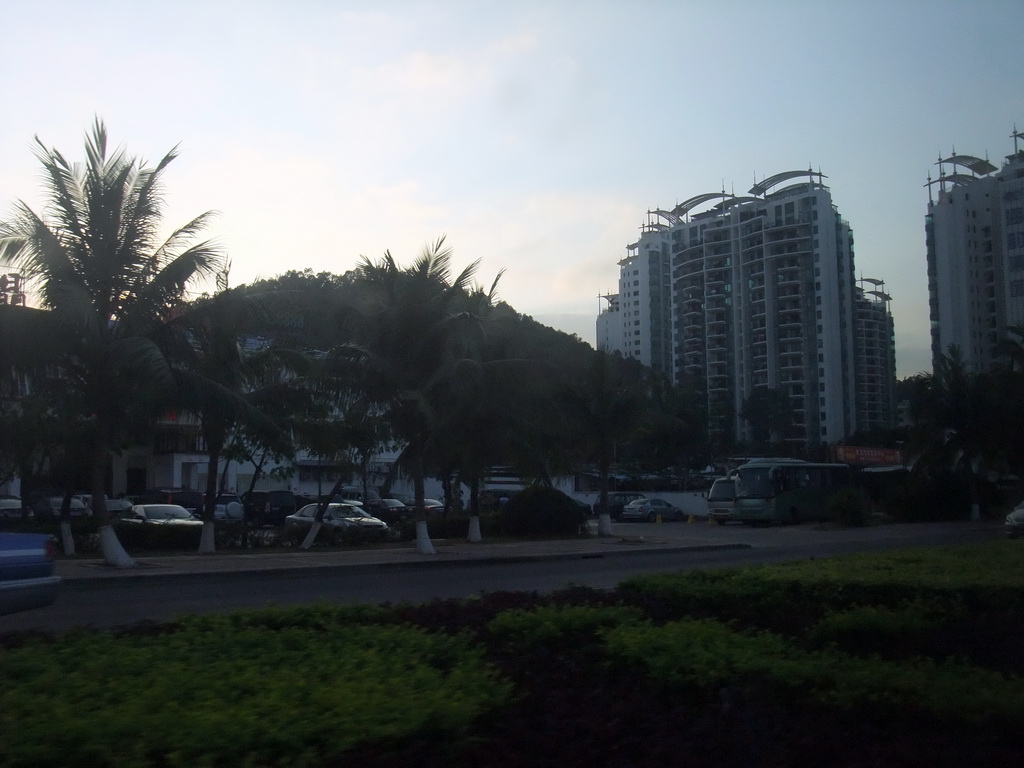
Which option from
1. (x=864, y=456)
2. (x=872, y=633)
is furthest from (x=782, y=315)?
(x=872, y=633)

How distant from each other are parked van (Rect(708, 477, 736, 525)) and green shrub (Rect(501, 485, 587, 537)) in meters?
13.2

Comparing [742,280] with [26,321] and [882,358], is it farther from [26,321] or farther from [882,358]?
[26,321]

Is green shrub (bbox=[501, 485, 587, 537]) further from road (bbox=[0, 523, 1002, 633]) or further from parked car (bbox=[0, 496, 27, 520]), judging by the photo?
parked car (bbox=[0, 496, 27, 520])

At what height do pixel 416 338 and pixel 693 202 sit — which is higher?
pixel 693 202

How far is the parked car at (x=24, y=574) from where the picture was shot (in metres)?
9.12

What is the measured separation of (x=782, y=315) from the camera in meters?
109

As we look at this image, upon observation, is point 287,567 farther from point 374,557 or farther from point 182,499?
point 182,499

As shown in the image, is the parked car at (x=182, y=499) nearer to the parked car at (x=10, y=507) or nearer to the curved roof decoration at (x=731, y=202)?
the parked car at (x=10, y=507)

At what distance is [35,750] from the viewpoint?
4.05m

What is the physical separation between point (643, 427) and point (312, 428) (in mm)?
11664

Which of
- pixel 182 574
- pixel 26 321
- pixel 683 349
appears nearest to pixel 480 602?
pixel 182 574

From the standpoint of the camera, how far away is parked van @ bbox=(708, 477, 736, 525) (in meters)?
42.1

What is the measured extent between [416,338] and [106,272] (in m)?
7.25

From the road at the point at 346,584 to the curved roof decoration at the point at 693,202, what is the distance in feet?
342
